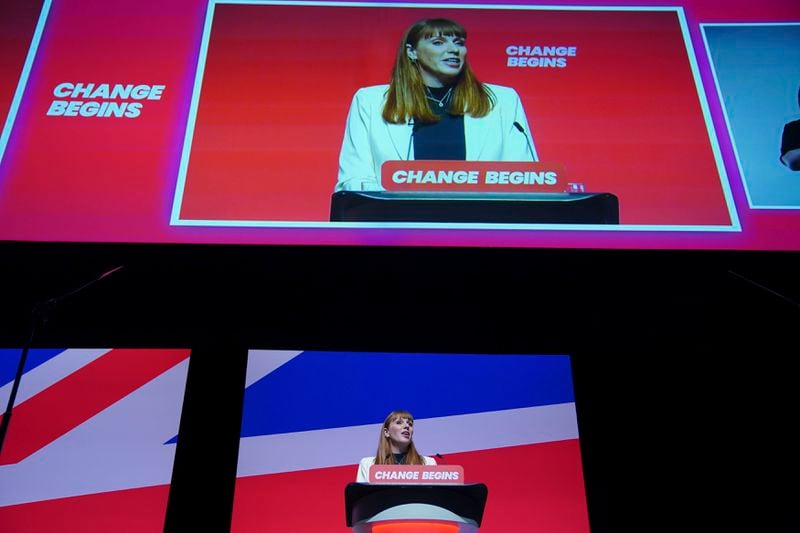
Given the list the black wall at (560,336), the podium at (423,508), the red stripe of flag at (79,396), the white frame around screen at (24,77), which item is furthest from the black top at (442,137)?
the white frame around screen at (24,77)

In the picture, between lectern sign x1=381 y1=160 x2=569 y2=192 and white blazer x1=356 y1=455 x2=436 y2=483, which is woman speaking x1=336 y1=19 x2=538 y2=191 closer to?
lectern sign x1=381 y1=160 x2=569 y2=192

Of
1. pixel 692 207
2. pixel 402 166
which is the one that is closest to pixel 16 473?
pixel 402 166

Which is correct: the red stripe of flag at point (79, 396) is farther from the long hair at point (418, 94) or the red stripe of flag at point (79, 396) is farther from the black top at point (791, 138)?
the black top at point (791, 138)

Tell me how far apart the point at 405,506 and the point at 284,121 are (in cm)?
123

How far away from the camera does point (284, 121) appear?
8.27ft

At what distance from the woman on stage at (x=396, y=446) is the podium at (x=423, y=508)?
437mm

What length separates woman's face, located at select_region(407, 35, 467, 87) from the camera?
8.46 ft

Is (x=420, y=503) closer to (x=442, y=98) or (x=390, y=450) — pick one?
(x=390, y=450)

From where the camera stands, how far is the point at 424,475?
2133 millimetres

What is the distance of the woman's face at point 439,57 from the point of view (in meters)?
2.58

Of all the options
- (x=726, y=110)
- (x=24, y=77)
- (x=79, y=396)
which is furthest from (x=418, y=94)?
(x=79, y=396)

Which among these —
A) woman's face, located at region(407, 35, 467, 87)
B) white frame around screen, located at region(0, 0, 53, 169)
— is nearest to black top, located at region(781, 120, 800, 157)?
woman's face, located at region(407, 35, 467, 87)

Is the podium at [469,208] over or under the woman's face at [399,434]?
over

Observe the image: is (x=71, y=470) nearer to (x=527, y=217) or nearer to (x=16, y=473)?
(x=16, y=473)
